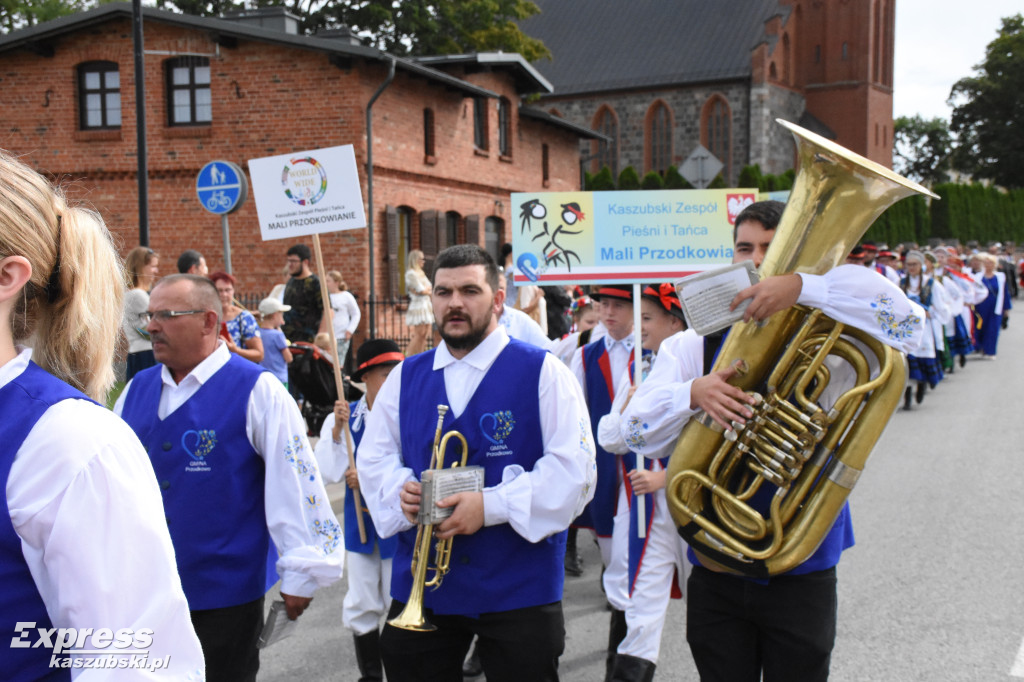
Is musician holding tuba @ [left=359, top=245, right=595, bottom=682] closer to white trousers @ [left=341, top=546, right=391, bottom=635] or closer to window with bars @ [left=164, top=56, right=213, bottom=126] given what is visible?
white trousers @ [left=341, top=546, right=391, bottom=635]

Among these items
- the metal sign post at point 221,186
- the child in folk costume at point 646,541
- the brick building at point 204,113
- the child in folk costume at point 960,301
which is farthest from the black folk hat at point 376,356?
the brick building at point 204,113

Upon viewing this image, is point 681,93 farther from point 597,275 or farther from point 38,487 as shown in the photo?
point 38,487

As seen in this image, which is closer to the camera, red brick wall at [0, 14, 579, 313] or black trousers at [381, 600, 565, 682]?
black trousers at [381, 600, 565, 682]

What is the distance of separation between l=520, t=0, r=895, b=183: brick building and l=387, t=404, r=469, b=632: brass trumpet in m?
50.7

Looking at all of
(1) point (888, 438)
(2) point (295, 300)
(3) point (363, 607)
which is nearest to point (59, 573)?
(3) point (363, 607)

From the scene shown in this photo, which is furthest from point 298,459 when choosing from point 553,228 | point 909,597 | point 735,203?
point 909,597

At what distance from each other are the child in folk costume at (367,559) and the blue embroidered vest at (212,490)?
43.9 inches

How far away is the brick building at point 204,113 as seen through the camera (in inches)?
770

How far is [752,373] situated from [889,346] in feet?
1.31

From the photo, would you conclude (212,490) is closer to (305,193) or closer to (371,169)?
(305,193)

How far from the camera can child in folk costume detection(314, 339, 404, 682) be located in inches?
173

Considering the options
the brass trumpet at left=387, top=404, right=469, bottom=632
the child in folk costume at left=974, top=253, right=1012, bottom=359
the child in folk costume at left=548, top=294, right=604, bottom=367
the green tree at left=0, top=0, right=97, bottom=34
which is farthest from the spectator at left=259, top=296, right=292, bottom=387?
the green tree at left=0, top=0, right=97, bottom=34

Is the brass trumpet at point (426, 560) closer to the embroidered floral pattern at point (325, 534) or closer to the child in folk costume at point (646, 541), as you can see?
the embroidered floral pattern at point (325, 534)

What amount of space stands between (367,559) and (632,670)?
129 centimetres
